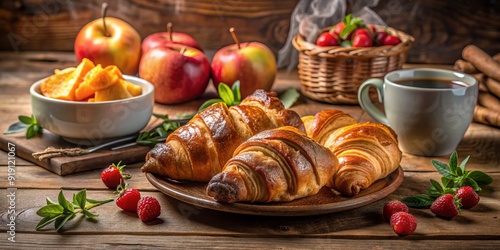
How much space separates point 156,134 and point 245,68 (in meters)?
0.53

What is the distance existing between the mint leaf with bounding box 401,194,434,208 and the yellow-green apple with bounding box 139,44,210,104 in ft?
3.21

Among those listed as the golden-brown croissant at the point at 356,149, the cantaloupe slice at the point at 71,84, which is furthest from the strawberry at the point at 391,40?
the cantaloupe slice at the point at 71,84

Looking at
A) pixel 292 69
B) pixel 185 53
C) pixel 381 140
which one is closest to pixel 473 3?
pixel 292 69

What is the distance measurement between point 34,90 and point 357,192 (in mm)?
851

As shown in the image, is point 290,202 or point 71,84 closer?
point 290,202

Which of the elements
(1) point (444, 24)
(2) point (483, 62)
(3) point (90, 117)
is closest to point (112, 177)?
(3) point (90, 117)

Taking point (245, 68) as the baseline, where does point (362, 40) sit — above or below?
above

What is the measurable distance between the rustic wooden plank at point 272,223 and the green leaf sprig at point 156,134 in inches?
13.0

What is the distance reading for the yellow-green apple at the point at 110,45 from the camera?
227cm

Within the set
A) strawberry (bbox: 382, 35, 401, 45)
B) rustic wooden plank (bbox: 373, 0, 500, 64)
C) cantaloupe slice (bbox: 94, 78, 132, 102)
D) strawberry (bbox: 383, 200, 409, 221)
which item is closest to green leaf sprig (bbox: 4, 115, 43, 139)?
cantaloupe slice (bbox: 94, 78, 132, 102)

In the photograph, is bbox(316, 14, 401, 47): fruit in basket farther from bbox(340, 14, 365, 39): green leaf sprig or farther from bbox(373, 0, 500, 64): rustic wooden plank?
bbox(373, 0, 500, 64): rustic wooden plank

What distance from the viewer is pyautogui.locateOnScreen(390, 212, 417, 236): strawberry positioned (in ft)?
4.00

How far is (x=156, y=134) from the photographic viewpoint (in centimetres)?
178

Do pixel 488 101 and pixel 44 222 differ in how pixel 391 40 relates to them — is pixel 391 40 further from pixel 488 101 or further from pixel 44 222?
pixel 44 222
